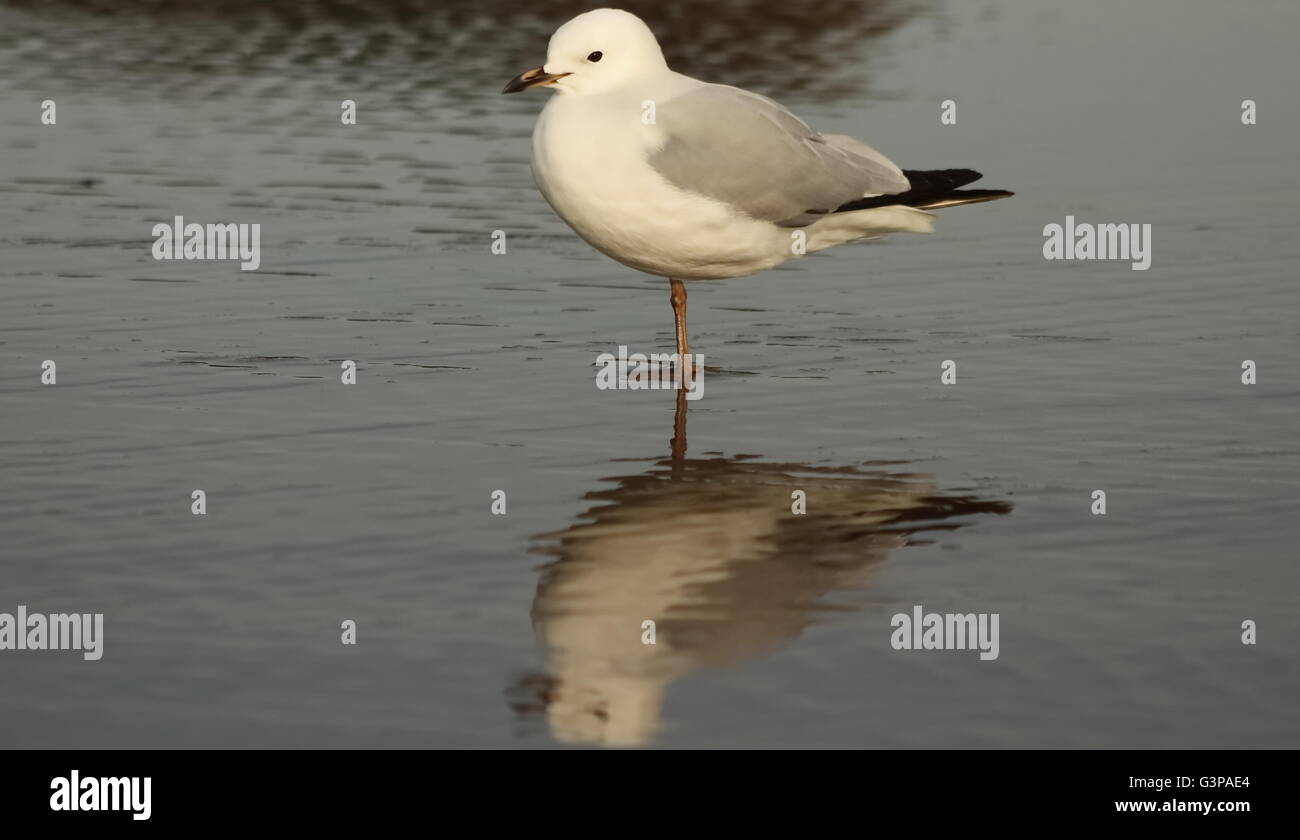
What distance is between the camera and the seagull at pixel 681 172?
32.0ft

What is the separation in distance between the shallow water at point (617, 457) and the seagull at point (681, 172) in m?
0.68

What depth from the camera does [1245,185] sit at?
15.2m

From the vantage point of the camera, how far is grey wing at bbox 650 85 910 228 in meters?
9.86

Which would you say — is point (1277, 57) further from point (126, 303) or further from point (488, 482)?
point (488, 482)

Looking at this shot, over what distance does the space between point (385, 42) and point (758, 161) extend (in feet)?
44.8

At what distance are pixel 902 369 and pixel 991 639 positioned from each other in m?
3.83

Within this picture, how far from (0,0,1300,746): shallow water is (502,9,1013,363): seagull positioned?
68cm

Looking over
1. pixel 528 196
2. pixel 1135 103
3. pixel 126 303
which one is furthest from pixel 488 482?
pixel 1135 103

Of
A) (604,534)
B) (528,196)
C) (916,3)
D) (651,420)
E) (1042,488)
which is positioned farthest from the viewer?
(916,3)

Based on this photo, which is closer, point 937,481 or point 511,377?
point 937,481

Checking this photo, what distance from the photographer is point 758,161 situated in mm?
10172

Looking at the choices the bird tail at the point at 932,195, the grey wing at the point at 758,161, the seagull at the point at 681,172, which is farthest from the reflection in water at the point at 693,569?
the bird tail at the point at 932,195

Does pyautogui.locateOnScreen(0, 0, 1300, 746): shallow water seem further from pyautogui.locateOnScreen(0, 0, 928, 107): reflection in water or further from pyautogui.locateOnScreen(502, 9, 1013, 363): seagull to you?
pyautogui.locateOnScreen(0, 0, 928, 107): reflection in water

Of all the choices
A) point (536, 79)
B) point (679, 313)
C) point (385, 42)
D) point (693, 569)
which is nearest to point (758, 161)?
point (679, 313)
